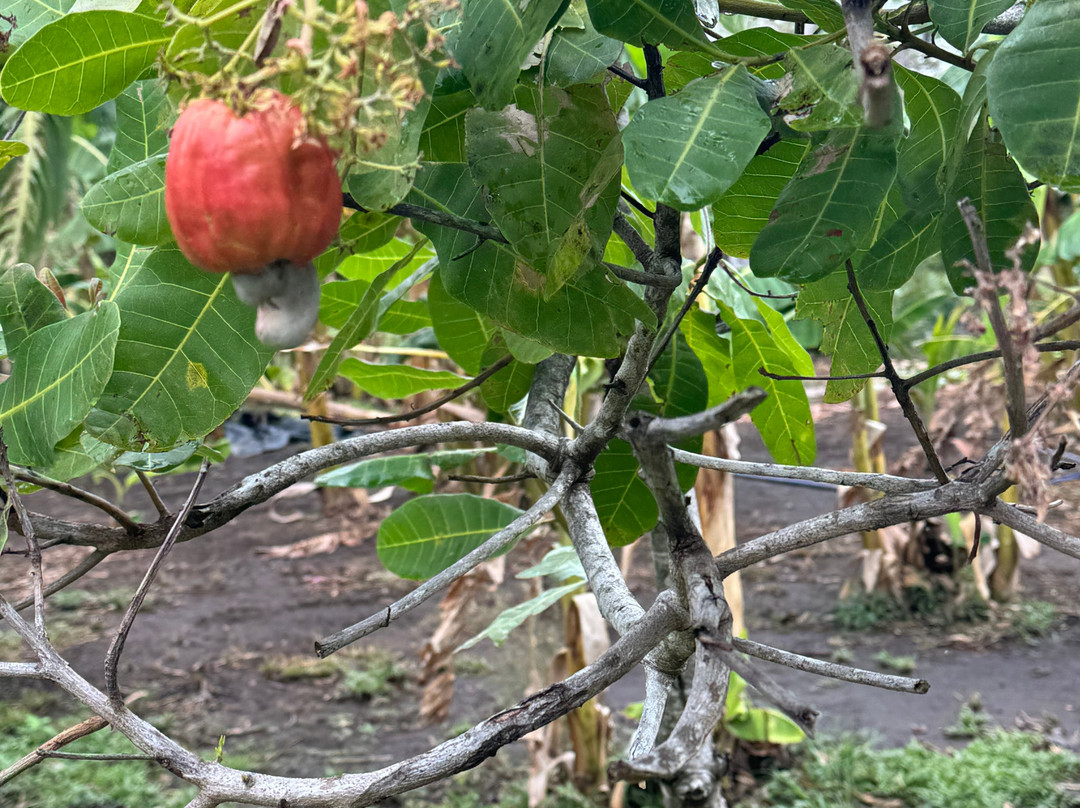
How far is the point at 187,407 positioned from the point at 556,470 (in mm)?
309

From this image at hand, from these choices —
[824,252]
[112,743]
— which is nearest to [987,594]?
[112,743]

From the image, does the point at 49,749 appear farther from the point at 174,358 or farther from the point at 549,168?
the point at 549,168

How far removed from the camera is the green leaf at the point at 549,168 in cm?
47

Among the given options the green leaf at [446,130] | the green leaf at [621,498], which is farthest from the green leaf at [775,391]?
the green leaf at [446,130]

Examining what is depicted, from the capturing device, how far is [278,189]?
324mm

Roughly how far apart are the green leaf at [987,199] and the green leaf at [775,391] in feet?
1.36

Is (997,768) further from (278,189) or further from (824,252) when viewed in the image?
(278,189)

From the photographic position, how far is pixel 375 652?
4.15m

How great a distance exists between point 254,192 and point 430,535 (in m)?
0.74

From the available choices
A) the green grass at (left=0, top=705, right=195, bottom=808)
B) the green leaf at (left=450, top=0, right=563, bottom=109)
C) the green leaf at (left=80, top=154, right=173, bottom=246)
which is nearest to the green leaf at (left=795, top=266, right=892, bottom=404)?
the green leaf at (left=450, top=0, right=563, bottom=109)

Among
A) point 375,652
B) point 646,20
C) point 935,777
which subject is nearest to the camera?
point 646,20

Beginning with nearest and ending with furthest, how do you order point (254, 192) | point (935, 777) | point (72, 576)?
point (254, 192) → point (72, 576) → point (935, 777)

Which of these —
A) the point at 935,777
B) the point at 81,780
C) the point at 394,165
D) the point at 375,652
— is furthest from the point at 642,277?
the point at 375,652

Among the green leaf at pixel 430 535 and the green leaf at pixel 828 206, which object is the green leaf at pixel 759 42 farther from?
the green leaf at pixel 430 535
